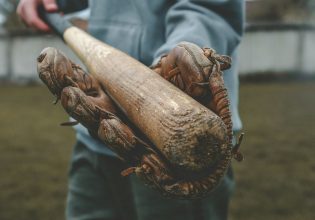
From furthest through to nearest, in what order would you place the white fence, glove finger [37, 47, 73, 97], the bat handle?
the white fence → the bat handle → glove finger [37, 47, 73, 97]

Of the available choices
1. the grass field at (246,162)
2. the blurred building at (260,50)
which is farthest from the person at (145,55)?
the blurred building at (260,50)

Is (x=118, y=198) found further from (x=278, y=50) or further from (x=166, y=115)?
(x=278, y=50)

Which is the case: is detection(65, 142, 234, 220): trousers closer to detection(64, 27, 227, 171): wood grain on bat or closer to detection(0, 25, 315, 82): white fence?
detection(64, 27, 227, 171): wood grain on bat

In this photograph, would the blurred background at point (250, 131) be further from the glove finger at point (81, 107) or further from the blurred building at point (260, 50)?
the glove finger at point (81, 107)

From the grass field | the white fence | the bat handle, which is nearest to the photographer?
the bat handle

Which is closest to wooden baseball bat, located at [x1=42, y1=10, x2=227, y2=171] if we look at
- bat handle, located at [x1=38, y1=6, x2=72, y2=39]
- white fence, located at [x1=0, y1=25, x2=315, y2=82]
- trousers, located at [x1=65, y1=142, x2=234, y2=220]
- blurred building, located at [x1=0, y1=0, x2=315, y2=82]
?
trousers, located at [x1=65, y1=142, x2=234, y2=220]

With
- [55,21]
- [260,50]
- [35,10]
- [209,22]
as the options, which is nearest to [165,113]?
[209,22]
